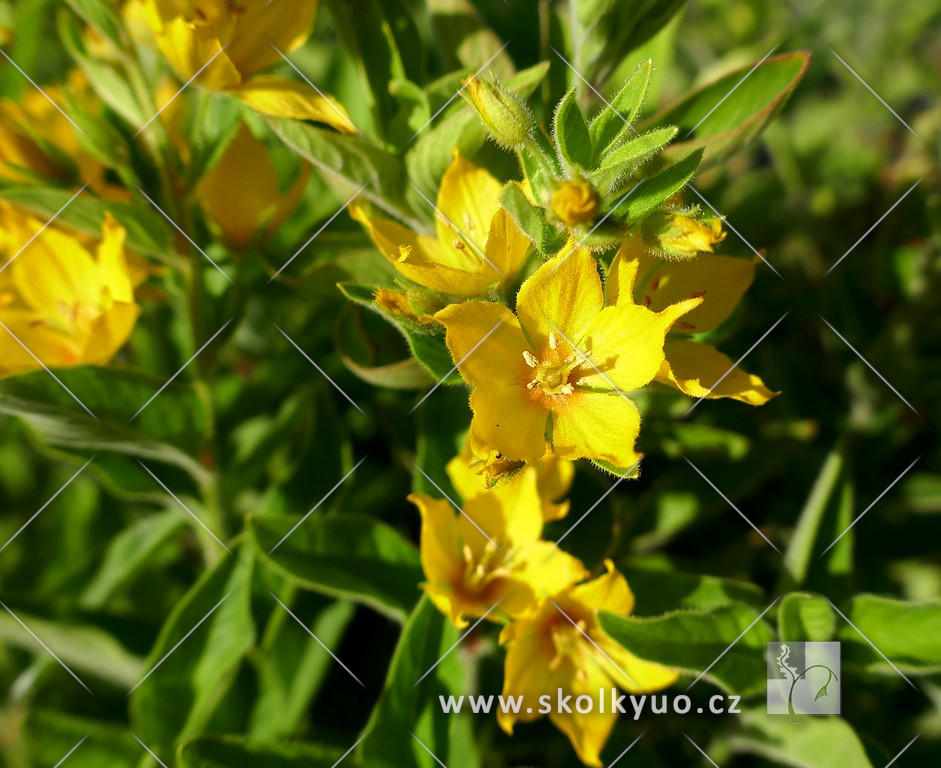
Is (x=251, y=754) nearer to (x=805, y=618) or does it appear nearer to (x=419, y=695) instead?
(x=419, y=695)

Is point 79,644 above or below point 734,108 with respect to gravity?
below

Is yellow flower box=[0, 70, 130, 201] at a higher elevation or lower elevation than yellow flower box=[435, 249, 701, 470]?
higher

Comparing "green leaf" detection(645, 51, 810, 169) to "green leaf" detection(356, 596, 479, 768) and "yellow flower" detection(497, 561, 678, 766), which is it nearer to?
"yellow flower" detection(497, 561, 678, 766)

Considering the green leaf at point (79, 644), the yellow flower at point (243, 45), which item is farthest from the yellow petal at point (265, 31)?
the green leaf at point (79, 644)

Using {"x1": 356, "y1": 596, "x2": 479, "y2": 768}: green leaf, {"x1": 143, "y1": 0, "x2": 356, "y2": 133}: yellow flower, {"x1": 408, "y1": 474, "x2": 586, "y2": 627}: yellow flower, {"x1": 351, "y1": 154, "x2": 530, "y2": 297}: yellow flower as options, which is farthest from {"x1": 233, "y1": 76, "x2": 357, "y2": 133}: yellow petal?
{"x1": 356, "y1": 596, "x2": 479, "y2": 768}: green leaf

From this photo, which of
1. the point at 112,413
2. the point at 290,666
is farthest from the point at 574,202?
the point at 290,666

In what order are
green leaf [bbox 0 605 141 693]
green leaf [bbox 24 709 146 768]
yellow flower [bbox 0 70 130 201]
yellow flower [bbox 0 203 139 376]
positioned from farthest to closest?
green leaf [bbox 0 605 141 693], green leaf [bbox 24 709 146 768], yellow flower [bbox 0 70 130 201], yellow flower [bbox 0 203 139 376]

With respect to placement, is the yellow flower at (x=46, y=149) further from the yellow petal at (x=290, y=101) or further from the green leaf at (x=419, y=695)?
the green leaf at (x=419, y=695)

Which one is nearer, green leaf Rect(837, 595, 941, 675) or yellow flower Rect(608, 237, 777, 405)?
yellow flower Rect(608, 237, 777, 405)
